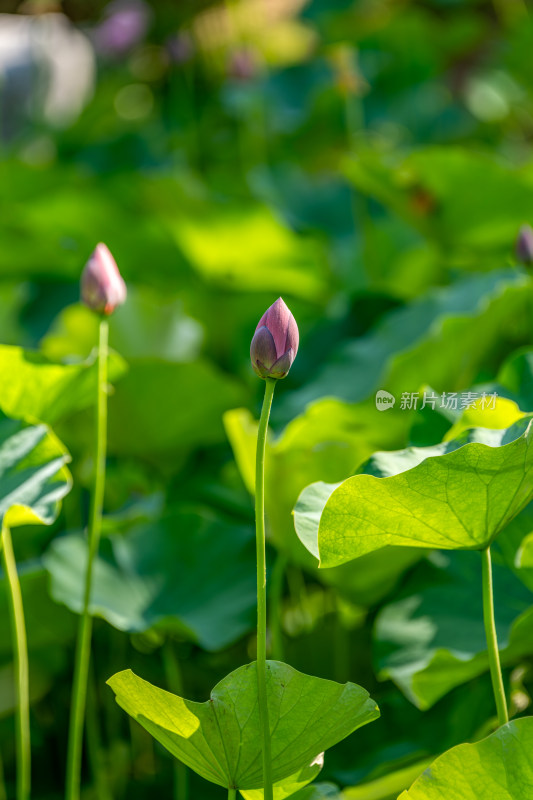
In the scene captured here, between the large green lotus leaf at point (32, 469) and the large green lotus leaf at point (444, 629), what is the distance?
0.92 feet

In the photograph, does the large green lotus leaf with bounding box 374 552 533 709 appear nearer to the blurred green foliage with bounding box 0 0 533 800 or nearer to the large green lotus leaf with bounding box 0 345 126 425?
the blurred green foliage with bounding box 0 0 533 800

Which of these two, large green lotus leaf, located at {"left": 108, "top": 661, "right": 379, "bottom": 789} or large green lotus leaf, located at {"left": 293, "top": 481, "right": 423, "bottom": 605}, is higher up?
large green lotus leaf, located at {"left": 108, "top": 661, "right": 379, "bottom": 789}

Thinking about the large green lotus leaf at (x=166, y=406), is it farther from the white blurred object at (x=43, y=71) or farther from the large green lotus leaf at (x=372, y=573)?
the white blurred object at (x=43, y=71)

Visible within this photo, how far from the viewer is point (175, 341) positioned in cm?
115

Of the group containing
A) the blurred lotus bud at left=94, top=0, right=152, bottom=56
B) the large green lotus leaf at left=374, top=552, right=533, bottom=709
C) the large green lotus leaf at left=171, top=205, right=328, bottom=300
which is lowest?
the blurred lotus bud at left=94, top=0, right=152, bottom=56

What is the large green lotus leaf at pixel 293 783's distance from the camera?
1.82 ft

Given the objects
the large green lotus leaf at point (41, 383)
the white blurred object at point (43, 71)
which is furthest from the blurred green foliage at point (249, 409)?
the white blurred object at point (43, 71)

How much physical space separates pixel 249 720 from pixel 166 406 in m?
0.48

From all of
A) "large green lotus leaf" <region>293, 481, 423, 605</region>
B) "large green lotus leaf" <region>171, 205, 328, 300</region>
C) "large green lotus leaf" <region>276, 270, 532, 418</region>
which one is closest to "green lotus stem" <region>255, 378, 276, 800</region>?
"large green lotus leaf" <region>293, 481, 423, 605</region>

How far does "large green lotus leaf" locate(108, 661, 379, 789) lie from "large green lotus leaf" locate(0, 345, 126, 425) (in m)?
0.30

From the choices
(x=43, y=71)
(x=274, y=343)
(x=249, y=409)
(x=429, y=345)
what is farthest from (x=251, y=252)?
(x=43, y=71)

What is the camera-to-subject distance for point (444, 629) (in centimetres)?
76

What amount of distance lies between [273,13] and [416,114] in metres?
1.14

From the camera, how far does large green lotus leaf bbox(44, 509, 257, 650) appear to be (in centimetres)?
78
